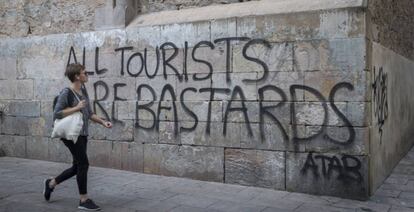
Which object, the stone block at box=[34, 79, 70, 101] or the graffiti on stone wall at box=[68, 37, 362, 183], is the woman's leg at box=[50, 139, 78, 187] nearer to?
the graffiti on stone wall at box=[68, 37, 362, 183]

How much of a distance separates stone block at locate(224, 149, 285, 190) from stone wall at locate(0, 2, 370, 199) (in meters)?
0.01

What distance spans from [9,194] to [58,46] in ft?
10.3

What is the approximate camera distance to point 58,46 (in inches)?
319

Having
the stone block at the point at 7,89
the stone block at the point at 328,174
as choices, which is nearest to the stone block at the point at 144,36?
the stone block at the point at 328,174

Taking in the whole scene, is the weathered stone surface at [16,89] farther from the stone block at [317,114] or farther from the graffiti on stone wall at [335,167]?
the graffiti on stone wall at [335,167]

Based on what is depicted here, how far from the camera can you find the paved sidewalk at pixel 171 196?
5359mm

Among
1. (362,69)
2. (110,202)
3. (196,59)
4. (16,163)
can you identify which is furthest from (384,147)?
(16,163)

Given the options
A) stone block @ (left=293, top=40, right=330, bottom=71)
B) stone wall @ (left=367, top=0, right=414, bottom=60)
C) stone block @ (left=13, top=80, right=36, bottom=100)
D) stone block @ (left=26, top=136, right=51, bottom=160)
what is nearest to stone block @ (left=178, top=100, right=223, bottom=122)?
stone block @ (left=293, top=40, right=330, bottom=71)

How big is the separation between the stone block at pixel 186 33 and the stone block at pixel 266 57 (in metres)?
0.56

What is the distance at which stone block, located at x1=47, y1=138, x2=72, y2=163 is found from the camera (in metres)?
7.96

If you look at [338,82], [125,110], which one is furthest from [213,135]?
[338,82]

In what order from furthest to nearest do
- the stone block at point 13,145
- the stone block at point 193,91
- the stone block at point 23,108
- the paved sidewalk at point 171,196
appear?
1. the stone block at point 13,145
2. the stone block at point 23,108
3. the stone block at point 193,91
4. the paved sidewalk at point 171,196

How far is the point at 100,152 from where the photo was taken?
24.9 feet

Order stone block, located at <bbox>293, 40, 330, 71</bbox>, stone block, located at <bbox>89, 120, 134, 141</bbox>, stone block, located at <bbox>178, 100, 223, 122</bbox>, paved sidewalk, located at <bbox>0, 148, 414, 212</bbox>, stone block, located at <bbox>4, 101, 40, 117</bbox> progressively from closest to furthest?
paved sidewalk, located at <bbox>0, 148, 414, 212</bbox>
stone block, located at <bbox>293, 40, 330, 71</bbox>
stone block, located at <bbox>178, 100, 223, 122</bbox>
stone block, located at <bbox>89, 120, 134, 141</bbox>
stone block, located at <bbox>4, 101, 40, 117</bbox>
